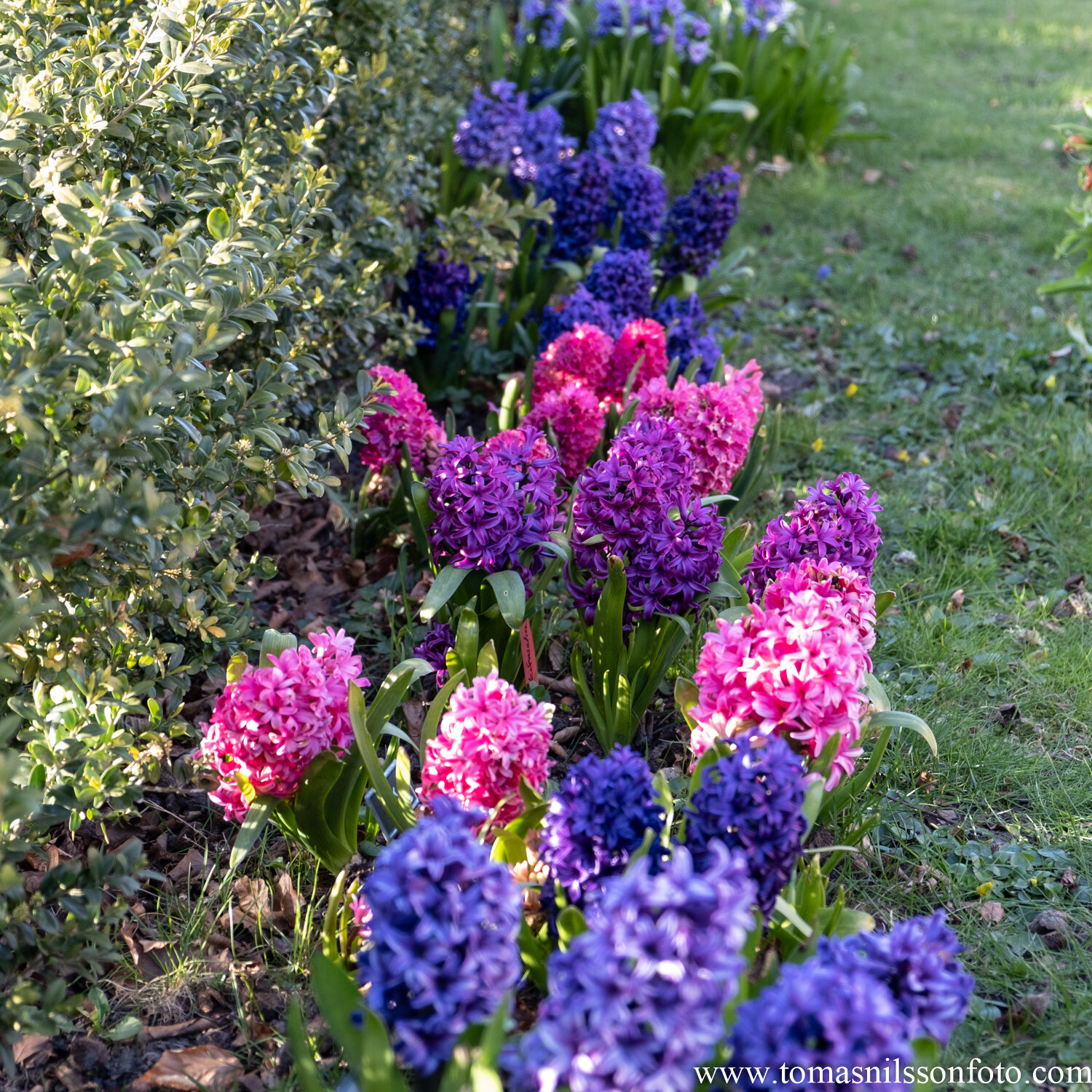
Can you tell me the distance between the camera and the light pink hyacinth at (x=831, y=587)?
197cm


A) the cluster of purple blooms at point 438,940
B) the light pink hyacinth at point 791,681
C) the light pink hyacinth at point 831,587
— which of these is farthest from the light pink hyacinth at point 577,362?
the cluster of purple blooms at point 438,940

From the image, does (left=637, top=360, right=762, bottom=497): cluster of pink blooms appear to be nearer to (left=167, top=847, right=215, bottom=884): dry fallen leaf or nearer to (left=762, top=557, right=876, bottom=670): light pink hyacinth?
(left=762, top=557, right=876, bottom=670): light pink hyacinth

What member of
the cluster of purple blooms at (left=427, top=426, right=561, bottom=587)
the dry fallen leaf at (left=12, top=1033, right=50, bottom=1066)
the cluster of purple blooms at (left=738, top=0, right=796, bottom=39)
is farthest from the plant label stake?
the cluster of purple blooms at (left=738, top=0, right=796, bottom=39)

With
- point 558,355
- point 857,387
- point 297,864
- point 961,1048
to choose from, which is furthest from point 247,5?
point 857,387

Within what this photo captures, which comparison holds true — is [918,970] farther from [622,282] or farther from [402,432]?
[622,282]

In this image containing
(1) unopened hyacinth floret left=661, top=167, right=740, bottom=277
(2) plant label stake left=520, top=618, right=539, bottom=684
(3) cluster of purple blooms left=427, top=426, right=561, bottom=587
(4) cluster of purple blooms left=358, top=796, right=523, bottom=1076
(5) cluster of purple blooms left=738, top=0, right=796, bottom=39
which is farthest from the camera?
(5) cluster of purple blooms left=738, top=0, right=796, bottom=39

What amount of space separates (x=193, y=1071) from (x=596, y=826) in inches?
33.4

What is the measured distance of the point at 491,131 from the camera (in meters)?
4.25

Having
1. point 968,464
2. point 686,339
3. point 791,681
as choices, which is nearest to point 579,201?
point 686,339

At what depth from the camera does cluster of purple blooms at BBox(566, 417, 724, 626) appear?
2.06m

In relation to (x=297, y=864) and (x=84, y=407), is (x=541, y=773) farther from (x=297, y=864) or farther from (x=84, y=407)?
(x=84, y=407)

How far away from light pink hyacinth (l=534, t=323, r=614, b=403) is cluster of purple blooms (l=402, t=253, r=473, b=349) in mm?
579

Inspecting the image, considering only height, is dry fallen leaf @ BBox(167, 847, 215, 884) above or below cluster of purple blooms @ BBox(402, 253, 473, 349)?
below

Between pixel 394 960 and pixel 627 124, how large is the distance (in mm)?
3966
